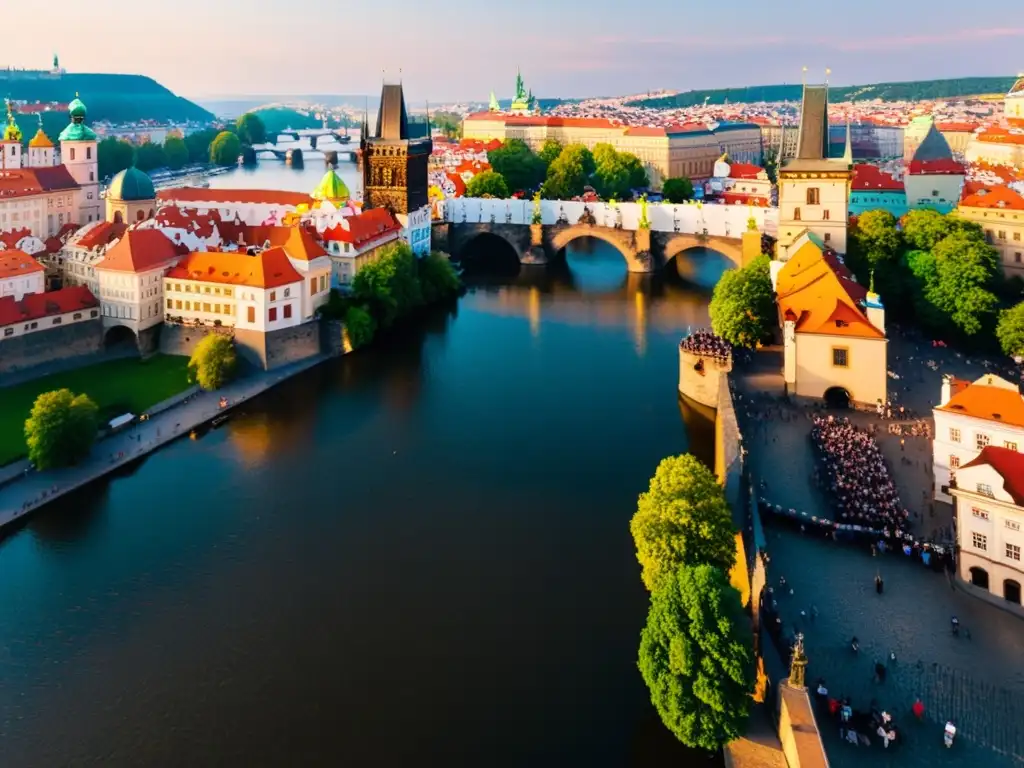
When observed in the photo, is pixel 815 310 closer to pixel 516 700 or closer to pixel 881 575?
pixel 881 575

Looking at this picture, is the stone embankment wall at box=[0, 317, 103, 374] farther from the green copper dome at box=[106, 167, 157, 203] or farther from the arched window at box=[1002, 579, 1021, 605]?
the arched window at box=[1002, 579, 1021, 605]

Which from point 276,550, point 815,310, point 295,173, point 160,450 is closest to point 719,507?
point 276,550

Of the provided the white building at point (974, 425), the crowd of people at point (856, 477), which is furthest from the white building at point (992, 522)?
the white building at point (974, 425)

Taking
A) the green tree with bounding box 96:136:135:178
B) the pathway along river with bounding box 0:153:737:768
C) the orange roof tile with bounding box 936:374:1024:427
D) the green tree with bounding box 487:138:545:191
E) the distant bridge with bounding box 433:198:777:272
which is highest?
the green tree with bounding box 96:136:135:178

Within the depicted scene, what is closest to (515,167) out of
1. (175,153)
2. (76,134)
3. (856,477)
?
(76,134)

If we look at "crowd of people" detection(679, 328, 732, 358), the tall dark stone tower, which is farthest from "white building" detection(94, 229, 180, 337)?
"crowd of people" detection(679, 328, 732, 358)

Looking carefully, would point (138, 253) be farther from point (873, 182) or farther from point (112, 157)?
point (112, 157)
